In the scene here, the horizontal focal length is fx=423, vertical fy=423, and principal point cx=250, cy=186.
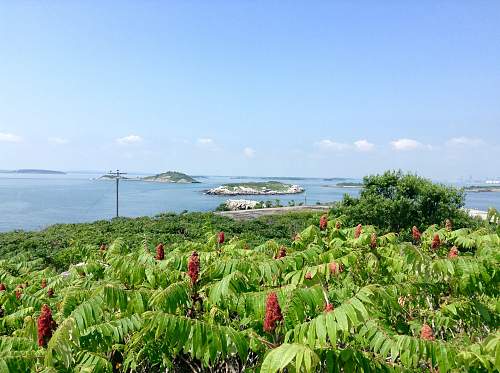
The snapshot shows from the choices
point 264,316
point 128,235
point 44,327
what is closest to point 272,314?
point 264,316

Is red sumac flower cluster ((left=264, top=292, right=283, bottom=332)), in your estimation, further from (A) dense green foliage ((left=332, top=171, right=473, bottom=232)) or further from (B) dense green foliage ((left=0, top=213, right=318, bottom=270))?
(A) dense green foliage ((left=332, top=171, right=473, bottom=232))

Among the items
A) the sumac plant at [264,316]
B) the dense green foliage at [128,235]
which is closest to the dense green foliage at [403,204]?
the dense green foliage at [128,235]

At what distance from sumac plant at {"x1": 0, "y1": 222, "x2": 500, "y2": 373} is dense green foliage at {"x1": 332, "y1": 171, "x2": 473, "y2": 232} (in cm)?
2357

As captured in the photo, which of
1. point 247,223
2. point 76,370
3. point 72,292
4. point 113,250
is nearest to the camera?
point 76,370

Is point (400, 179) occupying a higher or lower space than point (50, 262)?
higher

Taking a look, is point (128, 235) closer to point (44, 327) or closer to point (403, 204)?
point (403, 204)

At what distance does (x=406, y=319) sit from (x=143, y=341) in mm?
3556

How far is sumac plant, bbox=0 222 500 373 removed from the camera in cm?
321

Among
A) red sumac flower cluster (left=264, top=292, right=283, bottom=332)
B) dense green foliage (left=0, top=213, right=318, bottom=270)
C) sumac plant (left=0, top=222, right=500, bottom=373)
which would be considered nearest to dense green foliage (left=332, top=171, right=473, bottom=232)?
dense green foliage (left=0, top=213, right=318, bottom=270)

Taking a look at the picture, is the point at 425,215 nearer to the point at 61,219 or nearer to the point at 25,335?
the point at 25,335

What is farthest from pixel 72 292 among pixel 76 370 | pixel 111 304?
pixel 76 370

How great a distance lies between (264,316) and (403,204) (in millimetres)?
28635

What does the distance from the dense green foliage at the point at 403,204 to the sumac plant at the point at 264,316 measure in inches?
928

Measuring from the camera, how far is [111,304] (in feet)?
13.9
